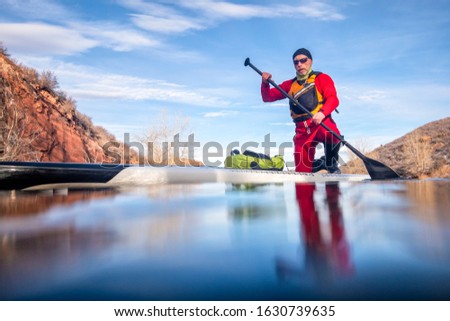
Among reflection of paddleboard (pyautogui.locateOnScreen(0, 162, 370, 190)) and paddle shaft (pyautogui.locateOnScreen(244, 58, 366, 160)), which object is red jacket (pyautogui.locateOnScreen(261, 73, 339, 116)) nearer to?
paddle shaft (pyautogui.locateOnScreen(244, 58, 366, 160))

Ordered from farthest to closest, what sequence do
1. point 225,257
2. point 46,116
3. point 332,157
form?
point 46,116, point 332,157, point 225,257

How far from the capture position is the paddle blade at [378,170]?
4.87 meters

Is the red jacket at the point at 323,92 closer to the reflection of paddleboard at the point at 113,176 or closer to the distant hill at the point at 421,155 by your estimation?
the reflection of paddleboard at the point at 113,176

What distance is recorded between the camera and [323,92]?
479 cm

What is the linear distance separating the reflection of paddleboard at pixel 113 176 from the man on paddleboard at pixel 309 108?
51 cm

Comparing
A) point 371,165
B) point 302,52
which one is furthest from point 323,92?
point 371,165

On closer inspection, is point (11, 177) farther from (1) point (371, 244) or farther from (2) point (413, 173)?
(2) point (413, 173)

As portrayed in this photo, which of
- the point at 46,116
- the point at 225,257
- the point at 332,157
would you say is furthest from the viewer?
the point at 46,116

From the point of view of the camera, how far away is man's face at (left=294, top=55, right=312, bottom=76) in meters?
4.93

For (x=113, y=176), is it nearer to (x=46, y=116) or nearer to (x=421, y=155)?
(x=421, y=155)

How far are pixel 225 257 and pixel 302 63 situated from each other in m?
4.60

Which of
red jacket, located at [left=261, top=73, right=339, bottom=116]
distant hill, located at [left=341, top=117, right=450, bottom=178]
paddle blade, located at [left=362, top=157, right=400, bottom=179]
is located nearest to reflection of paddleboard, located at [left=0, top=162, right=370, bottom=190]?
paddle blade, located at [left=362, top=157, right=400, bottom=179]

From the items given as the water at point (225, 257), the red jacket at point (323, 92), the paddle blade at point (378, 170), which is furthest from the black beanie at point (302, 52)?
the water at point (225, 257)
